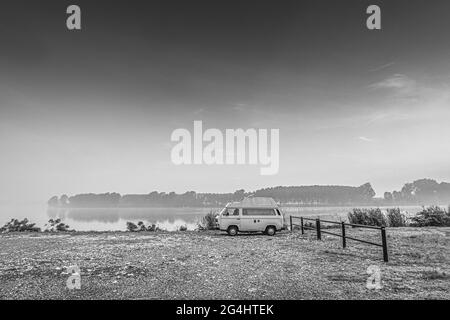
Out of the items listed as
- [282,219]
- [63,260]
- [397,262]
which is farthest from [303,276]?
[282,219]

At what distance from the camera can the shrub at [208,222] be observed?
2518 cm

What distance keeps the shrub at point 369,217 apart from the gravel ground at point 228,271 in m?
9.21

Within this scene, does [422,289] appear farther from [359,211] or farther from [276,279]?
[359,211]

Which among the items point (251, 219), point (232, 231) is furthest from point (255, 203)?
point (232, 231)

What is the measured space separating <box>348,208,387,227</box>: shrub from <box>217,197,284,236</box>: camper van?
8767mm

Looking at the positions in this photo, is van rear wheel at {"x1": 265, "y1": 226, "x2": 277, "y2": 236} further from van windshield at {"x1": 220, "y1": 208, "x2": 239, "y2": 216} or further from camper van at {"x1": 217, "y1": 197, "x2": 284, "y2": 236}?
van windshield at {"x1": 220, "y1": 208, "x2": 239, "y2": 216}

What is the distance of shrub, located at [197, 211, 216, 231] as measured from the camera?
25.2 metres

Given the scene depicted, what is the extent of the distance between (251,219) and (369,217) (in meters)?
11.1

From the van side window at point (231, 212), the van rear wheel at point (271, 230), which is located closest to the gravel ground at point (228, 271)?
the van rear wheel at point (271, 230)

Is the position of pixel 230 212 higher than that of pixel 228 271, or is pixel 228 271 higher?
pixel 230 212

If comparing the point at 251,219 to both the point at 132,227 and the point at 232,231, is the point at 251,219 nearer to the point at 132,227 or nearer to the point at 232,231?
the point at 232,231

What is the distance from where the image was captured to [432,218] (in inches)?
939
